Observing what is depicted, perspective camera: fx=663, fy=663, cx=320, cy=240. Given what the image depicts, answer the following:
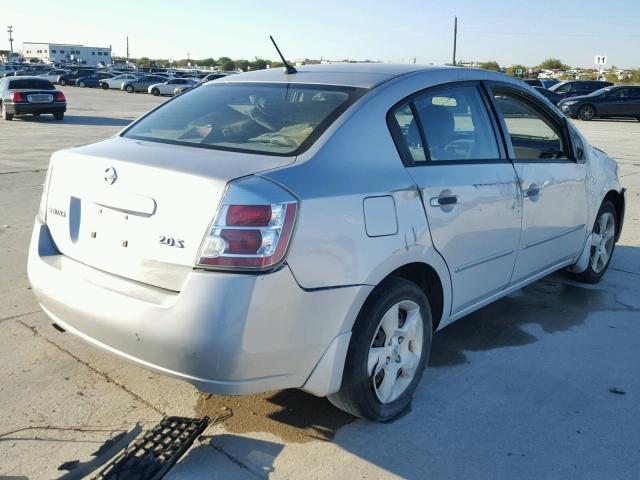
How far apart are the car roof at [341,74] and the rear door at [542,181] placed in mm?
628

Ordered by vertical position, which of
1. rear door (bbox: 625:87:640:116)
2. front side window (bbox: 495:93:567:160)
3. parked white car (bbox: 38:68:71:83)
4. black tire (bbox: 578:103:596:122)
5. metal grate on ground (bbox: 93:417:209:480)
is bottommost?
metal grate on ground (bbox: 93:417:209:480)

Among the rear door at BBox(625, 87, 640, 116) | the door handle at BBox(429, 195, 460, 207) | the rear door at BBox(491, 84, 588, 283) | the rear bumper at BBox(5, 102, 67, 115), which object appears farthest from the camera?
the rear door at BBox(625, 87, 640, 116)

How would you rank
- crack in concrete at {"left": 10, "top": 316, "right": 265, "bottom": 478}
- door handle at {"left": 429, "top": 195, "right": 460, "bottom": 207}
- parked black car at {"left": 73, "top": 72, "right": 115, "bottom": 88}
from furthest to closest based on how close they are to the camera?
parked black car at {"left": 73, "top": 72, "right": 115, "bottom": 88} → door handle at {"left": 429, "top": 195, "right": 460, "bottom": 207} → crack in concrete at {"left": 10, "top": 316, "right": 265, "bottom": 478}

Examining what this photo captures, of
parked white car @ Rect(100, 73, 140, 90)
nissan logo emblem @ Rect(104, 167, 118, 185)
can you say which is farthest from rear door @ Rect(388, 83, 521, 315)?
parked white car @ Rect(100, 73, 140, 90)

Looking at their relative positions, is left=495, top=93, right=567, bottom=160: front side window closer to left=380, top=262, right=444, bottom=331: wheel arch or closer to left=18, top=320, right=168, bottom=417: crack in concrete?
left=380, top=262, right=444, bottom=331: wheel arch

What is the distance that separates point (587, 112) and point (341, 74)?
1086 inches

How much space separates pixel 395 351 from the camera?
3322 mm

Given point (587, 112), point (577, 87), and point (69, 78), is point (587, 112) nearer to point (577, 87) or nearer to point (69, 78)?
point (577, 87)

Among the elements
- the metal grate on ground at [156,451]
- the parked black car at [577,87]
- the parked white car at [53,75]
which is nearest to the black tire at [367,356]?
the metal grate on ground at [156,451]

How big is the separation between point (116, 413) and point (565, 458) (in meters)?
2.18

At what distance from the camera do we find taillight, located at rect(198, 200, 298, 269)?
2.62 m

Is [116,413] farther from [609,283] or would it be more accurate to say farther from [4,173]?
[4,173]

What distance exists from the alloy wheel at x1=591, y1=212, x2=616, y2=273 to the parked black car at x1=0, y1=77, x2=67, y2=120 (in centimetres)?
2010

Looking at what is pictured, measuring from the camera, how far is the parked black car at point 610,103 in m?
28.0
